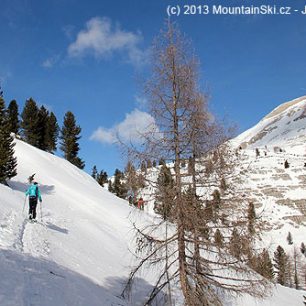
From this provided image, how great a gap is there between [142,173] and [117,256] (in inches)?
440

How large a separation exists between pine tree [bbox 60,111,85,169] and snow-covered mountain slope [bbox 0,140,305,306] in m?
30.1

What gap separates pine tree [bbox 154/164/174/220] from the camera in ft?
30.8

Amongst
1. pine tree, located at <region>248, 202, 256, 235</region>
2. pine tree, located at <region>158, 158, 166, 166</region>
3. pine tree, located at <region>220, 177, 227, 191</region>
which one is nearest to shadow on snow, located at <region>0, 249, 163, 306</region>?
pine tree, located at <region>248, 202, 256, 235</region>

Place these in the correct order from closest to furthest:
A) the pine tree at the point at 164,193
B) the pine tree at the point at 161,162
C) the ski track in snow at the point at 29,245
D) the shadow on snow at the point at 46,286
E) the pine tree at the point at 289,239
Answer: the shadow on snow at the point at 46,286 < the ski track in snow at the point at 29,245 < the pine tree at the point at 164,193 < the pine tree at the point at 161,162 < the pine tree at the point at 289,239

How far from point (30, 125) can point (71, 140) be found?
8.19 meters

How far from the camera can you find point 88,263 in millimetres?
15477

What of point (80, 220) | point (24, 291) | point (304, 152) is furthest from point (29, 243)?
point (304, 152)

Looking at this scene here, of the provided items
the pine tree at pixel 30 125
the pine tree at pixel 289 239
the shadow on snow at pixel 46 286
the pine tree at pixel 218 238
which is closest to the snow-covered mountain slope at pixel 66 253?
the shadow on snow at pixel 46 286

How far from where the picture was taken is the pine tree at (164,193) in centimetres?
939

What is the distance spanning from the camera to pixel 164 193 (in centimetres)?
945

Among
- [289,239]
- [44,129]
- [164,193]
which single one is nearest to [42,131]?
[44,129]

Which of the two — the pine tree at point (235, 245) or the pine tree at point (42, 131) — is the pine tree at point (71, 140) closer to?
the pine tree at point (42, 131)

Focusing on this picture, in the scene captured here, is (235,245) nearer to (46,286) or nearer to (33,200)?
(46,286)

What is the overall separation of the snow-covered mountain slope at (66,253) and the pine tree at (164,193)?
93cm
